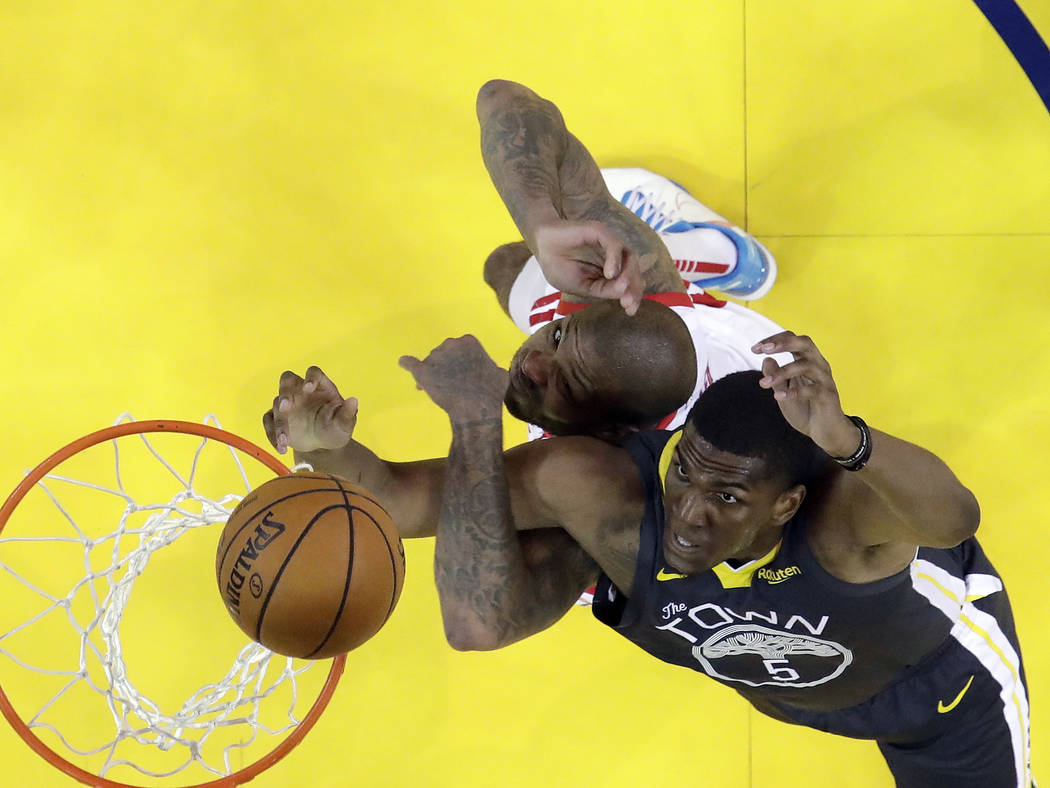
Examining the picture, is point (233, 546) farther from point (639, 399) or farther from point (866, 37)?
point (866, 37)

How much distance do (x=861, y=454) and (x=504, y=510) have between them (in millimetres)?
725

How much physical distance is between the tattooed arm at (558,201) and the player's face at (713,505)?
32cm

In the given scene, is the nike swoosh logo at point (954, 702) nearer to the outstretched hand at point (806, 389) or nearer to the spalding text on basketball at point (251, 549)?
the outstretched hand at point (806, 389)

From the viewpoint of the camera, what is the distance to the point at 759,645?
1957 millimetres

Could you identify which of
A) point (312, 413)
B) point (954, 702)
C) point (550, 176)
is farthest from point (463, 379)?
point (954, 702)

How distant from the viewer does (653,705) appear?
2920 millimetres

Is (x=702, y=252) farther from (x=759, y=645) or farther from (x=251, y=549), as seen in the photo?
(x=251, y=549)

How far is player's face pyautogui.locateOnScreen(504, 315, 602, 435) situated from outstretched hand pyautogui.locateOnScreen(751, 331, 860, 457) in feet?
2.29

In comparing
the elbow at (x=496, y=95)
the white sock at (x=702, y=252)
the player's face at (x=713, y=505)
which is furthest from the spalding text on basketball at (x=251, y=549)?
the white sock at (x=702, y=252)

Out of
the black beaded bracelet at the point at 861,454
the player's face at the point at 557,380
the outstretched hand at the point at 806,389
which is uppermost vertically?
the player's face at the point at 557,380

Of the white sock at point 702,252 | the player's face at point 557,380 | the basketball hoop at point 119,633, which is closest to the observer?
the player's face at point 557,380

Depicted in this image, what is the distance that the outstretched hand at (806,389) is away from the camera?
1371mm

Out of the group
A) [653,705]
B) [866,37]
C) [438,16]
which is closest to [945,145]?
[866,37]

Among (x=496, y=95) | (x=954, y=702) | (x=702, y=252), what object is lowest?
(x=954, y=702)
